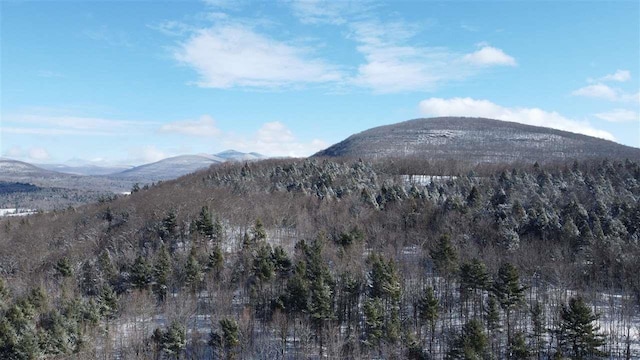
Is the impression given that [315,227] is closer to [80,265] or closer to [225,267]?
[225,267]

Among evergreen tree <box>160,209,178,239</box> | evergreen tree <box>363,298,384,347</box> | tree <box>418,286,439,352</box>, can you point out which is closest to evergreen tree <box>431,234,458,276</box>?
tree <box>418,286,439,352</box>

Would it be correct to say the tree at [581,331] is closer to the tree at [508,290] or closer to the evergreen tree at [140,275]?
the tree at [508,290]

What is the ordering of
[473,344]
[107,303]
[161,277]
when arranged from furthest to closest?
[161,277], [107,303], [473,344]

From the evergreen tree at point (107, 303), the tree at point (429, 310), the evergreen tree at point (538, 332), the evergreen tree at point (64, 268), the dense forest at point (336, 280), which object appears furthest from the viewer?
the evergreen tree at point (64, 268)

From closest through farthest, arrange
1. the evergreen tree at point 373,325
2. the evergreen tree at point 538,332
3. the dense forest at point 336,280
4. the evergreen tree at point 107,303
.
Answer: the evergreen tree at point 538,332 → the evergreen tree at point 373,325 → the dense forest at point 336,280 → the evergreen tree at point 107,303

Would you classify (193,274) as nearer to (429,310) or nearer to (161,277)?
(161,277)

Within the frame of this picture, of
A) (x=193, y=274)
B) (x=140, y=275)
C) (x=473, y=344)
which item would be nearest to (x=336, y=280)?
(x=473, y=344)

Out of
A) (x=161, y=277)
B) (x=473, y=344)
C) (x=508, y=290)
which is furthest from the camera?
(x=161, y=277)

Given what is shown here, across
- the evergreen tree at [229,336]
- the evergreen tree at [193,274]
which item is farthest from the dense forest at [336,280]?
the evergreen tree at [193,274]
